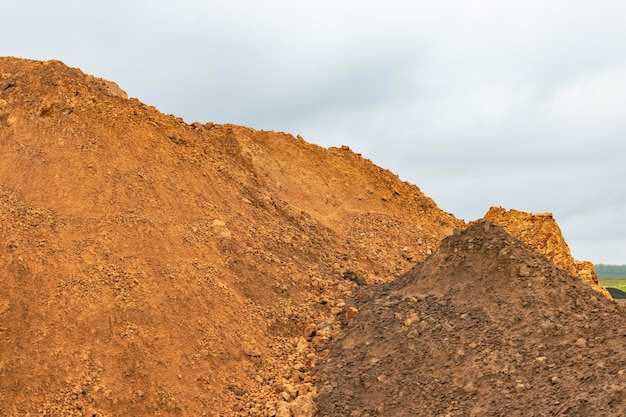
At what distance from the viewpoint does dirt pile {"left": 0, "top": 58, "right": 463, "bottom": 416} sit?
416 inches

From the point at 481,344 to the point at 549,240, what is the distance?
844 cm

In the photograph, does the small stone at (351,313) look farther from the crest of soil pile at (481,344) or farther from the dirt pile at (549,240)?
the dirt pile at (549,240)

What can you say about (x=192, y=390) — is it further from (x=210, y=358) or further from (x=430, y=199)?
(x=430, y=199)

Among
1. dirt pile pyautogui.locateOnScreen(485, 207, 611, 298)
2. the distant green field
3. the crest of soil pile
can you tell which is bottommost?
the crest of soil pile

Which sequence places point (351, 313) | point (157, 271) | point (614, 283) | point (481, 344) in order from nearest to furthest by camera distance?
point (481, 344) → point (157, 271) → point (351, 313) → point (614, 283)

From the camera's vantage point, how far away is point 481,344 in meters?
10.5

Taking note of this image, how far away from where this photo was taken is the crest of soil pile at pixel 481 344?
906 cm

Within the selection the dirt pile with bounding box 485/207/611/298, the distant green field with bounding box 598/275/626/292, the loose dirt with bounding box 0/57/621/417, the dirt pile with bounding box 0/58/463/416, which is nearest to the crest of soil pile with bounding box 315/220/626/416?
the loose dirt with bounding box 0/57/621/417

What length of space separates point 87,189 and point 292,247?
4236mm

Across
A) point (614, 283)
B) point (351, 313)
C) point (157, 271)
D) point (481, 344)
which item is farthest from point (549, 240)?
point (614, 283)

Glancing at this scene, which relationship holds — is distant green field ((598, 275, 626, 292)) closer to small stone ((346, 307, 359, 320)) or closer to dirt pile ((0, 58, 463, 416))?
dirt pile ((0, 58, 463, 416))

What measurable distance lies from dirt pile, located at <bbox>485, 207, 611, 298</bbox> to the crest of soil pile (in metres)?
5.96

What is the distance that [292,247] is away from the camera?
48.6ft

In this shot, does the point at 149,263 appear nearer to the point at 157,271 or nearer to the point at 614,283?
the point at 157,271
